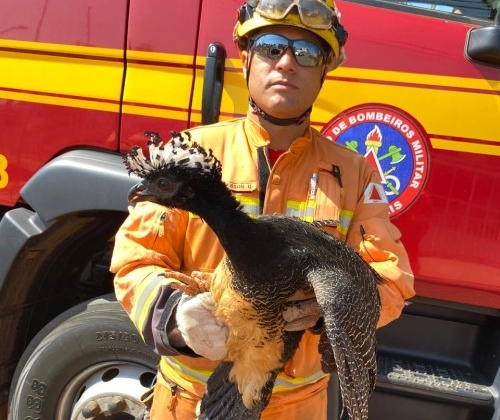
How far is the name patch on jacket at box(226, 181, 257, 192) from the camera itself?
2.16 metres

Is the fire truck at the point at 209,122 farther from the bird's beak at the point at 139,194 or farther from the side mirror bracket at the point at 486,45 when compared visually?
the bird's beak at the point at 139,194

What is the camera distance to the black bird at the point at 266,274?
1742 mm

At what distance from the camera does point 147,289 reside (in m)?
1.99

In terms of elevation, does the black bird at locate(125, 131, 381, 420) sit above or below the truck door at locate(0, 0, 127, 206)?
below

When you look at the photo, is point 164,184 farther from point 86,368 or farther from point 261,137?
point 86,368

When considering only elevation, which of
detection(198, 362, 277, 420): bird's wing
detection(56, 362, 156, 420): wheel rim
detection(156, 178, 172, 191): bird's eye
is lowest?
detection(56, 362, 156, 420): wheel rim

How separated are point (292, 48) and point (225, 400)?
1254 millimetres

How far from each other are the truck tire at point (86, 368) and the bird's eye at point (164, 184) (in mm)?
1251

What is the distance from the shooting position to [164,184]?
1779mm

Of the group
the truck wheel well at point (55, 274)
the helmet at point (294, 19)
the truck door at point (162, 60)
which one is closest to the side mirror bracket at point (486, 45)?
the helmet at point (294, 19)

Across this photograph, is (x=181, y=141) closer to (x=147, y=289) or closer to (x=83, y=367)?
(x=147, y=289)

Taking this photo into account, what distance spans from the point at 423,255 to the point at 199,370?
3.82ft

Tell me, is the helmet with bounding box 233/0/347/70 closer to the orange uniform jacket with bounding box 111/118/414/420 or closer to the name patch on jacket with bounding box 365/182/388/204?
the orange uniform jacket with bounding box 111/118/414/420

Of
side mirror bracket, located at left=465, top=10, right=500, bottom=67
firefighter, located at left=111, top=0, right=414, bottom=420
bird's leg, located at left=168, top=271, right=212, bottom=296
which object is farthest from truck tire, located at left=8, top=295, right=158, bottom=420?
side mirror bracket, located at left=465, top=10, right=500, bottom=67
